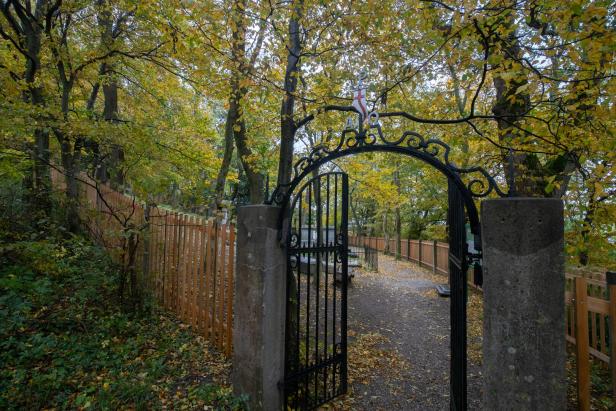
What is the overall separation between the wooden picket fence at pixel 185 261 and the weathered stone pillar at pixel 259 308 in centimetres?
82

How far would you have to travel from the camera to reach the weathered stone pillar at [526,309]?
2.04 m

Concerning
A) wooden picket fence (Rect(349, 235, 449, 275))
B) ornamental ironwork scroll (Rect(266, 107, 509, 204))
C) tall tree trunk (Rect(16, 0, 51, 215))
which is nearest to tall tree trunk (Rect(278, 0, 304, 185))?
ornamental ironwork scroll (Rect(266, 107, 509, 204))

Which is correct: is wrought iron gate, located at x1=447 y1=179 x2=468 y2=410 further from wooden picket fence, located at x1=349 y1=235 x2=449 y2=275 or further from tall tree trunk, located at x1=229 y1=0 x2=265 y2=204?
wooden picket fence, located at x1=349 y1=235 x2=449 y2=275

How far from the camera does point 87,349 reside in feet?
13.4

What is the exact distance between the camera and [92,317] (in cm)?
465

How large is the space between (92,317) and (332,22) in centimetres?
551

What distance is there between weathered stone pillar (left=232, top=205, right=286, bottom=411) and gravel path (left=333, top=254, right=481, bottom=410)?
3.89 feet

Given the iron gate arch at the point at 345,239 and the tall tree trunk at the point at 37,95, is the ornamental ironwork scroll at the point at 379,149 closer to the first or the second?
the iron gate arch at the point at 345,239

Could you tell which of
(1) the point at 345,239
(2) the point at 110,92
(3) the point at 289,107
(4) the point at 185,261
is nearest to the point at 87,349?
(4) the point at 185,261

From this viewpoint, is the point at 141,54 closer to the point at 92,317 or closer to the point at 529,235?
the point at 92,317

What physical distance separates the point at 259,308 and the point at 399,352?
3584 millimetres

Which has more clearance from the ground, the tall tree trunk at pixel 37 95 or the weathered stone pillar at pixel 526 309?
the tall tree trunk at pixel 37 95

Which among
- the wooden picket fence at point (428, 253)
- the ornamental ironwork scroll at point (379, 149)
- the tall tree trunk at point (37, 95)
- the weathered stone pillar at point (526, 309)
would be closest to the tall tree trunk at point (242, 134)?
the ornamental ironwork scroll at point (379, 149)

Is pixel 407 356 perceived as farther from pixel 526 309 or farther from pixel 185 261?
pixel 185 261
